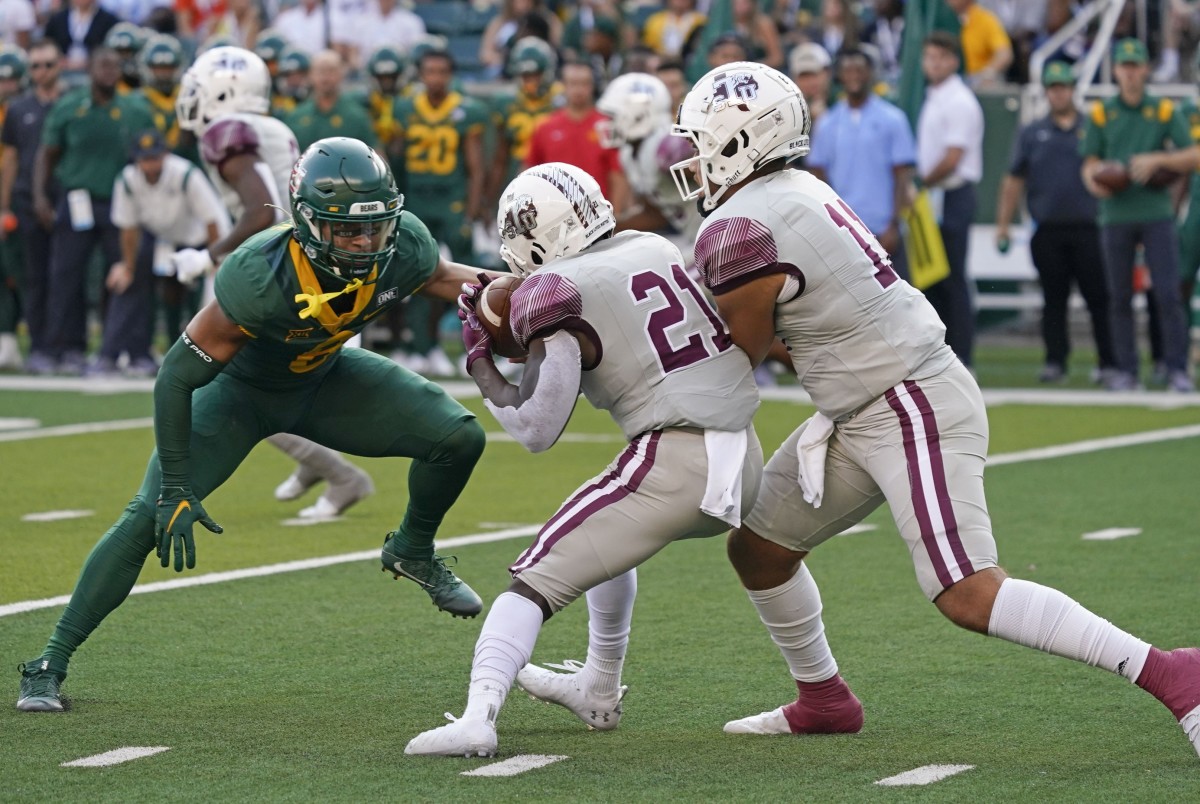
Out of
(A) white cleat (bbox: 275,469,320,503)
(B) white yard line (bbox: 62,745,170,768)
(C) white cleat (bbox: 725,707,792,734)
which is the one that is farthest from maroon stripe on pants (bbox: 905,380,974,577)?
(A) white cleat (bbox: 275,469,320,503)

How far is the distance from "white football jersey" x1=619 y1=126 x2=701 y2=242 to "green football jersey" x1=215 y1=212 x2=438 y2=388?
16.5ft

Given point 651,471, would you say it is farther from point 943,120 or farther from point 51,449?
point 943,120

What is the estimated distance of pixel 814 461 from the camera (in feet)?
15.3

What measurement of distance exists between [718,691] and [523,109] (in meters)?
9.65

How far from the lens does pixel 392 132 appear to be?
46.8 ft

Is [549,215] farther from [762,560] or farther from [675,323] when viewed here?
[762,560]

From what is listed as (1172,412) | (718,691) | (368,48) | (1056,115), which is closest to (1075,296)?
(1056,115)

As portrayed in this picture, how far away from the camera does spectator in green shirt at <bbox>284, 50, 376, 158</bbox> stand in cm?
1329

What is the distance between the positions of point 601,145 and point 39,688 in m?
8.44

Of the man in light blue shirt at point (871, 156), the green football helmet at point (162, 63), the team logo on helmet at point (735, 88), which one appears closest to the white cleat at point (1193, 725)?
the team logo on helmet at point (735, 88)

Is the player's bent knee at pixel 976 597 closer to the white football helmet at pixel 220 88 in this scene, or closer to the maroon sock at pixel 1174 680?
the maroon sock at pixel 1174 680

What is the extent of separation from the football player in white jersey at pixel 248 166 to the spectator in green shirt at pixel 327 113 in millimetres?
4839

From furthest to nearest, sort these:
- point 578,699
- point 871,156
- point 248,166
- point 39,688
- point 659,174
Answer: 1. point 871,156
2. point 659,174
3. point 248,166
4. point 39,688
5. point 578,699


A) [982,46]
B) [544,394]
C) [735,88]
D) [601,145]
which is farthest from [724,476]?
[982,46]
